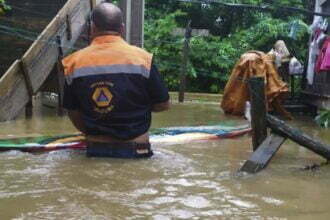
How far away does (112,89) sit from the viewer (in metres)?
4.33

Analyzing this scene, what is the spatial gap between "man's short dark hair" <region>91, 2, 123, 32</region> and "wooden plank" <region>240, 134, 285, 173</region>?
141cm

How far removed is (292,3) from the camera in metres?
18.8

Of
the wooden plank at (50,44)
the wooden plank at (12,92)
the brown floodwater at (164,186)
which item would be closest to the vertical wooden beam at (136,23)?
the wooden plank at (50,44)

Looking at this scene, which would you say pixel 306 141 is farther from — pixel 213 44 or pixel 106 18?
pixel 213 44

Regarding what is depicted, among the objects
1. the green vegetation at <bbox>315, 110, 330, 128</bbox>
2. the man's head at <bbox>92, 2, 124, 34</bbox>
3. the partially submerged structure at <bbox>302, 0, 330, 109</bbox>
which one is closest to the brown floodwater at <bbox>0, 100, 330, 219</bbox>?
the man's head at <bbox>92, 2, 124, 34</bbox>

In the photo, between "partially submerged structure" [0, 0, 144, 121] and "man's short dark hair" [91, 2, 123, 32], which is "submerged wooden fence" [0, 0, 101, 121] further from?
"man's short dark hair" [91, 2, 123, 32]

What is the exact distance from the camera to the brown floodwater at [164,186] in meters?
3.17

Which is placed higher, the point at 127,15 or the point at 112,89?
the point at 127,15

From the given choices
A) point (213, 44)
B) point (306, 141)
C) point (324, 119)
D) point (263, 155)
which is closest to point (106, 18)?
point (263, 155)

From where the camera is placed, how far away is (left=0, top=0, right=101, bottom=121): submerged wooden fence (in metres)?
7.46

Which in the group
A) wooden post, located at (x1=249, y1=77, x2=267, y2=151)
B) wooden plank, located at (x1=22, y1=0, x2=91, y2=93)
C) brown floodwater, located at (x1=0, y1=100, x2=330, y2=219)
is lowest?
brown floodwater, located at (x1=0, y1=100, x2=330, y2=219)

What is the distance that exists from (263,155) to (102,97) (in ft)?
4.32

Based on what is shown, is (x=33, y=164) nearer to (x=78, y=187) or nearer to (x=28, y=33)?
(x=78, y=187)

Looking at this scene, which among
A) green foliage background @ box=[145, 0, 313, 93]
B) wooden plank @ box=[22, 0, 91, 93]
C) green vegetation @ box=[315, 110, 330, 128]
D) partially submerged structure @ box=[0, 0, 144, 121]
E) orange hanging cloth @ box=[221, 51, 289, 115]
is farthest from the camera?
green foliage background @ box=[145, 0, 313, 93]
